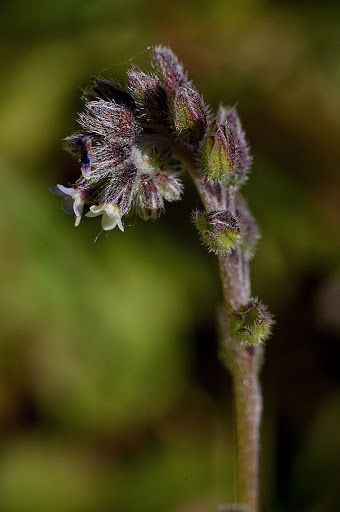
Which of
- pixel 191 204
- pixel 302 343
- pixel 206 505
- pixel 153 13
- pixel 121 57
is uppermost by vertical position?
pixel 153 13

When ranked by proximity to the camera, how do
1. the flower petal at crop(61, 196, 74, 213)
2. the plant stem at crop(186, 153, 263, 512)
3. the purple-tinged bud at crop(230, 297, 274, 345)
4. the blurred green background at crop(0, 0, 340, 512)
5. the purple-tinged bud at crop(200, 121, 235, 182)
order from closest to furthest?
the purple-tinged bud at crop(200, 121, 235, 182)
the purple-tinged bud at crop(230, 297, 274, 345)
the plant stem at crop(186, 153, 263, 512)
the flower petal at crop(61, 196, 74, 213)
the blurred green background at crop(0, 0, 340, 512)

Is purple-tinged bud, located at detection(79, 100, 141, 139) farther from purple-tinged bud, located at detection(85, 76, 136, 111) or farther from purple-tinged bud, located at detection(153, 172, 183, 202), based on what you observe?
purple-tinged bud, located at detection(153, 172, 183, 202)

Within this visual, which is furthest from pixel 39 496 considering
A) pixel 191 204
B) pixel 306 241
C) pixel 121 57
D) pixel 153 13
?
pixel 153 13

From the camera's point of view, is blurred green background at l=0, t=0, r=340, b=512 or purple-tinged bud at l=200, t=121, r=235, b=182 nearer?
purple-tinged bud at l=200, t=121, r=235, b=182

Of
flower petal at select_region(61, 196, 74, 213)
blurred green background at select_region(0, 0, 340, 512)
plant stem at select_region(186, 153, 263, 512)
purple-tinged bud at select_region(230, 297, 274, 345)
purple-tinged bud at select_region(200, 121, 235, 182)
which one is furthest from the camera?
blurred green background at select_region(0, 0, 340, 512)

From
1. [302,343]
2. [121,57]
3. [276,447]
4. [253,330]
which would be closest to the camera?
[253,330]

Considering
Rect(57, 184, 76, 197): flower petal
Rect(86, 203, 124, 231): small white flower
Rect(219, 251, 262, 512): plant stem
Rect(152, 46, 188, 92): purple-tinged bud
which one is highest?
Rect(152, 46, 188, 92): purple-tinged bud

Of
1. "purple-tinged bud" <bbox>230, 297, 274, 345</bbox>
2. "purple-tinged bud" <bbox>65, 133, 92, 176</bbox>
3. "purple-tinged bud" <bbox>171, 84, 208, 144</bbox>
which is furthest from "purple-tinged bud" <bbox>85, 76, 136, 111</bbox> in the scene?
"purple-tinged bud" <bbox>230, 297, 274, 345</bbox>

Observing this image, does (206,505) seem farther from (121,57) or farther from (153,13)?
(153,13)

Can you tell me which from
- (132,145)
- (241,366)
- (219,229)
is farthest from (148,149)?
(241,366)
